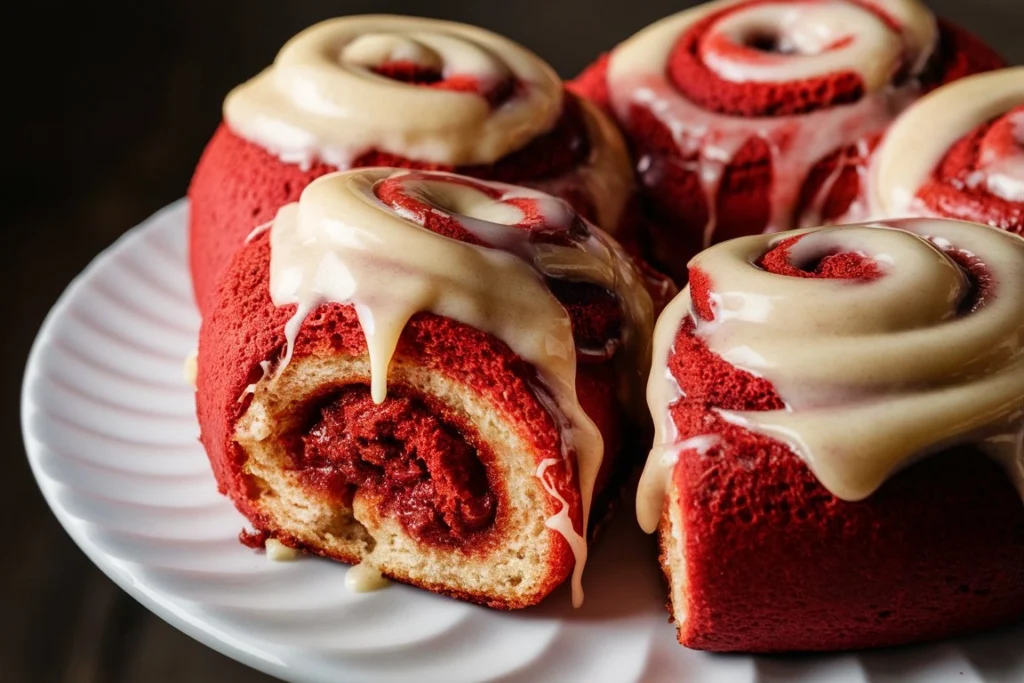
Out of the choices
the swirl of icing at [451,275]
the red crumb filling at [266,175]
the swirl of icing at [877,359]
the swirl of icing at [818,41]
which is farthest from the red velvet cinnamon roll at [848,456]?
the swirl of icing at [818,41]

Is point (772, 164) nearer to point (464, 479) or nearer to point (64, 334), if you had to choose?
point (464, 479)

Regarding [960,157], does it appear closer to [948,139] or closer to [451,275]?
[948,139]

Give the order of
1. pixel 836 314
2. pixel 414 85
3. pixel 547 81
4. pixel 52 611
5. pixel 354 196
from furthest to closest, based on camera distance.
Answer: pixel 52 611, pixel 547 81, pixel 414 85, pixel 354 196, pixel 836 314

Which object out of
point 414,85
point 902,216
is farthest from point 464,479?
point 902,216

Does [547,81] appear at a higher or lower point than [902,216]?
higher

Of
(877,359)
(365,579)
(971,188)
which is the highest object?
(877,359)

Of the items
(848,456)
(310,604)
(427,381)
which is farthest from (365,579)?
(848,456)

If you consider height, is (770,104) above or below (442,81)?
below
